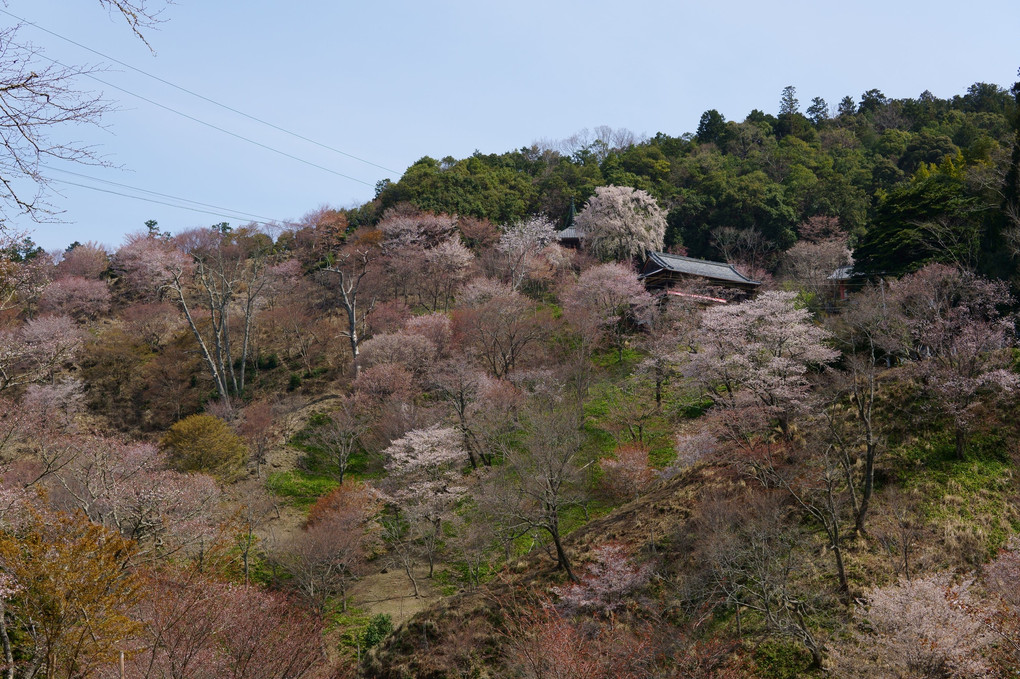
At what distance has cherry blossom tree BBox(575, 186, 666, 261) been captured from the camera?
38.8 m

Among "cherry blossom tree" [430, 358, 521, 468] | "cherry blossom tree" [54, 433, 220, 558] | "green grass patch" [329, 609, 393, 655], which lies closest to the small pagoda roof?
"cherry blossom tree" [430, 358, 521, 468]

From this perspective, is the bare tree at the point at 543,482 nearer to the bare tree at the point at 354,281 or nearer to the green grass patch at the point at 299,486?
the green grass patch at the point at 299,486

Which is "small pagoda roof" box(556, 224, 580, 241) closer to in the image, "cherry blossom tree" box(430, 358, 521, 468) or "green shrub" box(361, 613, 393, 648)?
"cherry blossom tree" box(430, 358, 521, 468)

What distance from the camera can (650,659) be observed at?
1277 centimetres

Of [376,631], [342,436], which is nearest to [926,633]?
[376,631]

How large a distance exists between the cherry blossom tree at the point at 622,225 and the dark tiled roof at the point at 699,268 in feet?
7.24

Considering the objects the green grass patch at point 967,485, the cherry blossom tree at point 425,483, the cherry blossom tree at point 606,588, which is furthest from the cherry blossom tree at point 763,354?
the cherry blossom tree at point 425,483

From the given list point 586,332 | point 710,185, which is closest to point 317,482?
point 586,332

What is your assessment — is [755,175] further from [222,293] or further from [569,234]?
[222,293]

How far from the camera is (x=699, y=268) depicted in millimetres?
35938

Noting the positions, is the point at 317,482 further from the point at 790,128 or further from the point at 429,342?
the point at 790,128

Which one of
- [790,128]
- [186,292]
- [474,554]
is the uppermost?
[790,128]

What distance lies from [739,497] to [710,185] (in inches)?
1379

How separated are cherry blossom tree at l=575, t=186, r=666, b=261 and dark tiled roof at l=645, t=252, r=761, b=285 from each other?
2.21 m
